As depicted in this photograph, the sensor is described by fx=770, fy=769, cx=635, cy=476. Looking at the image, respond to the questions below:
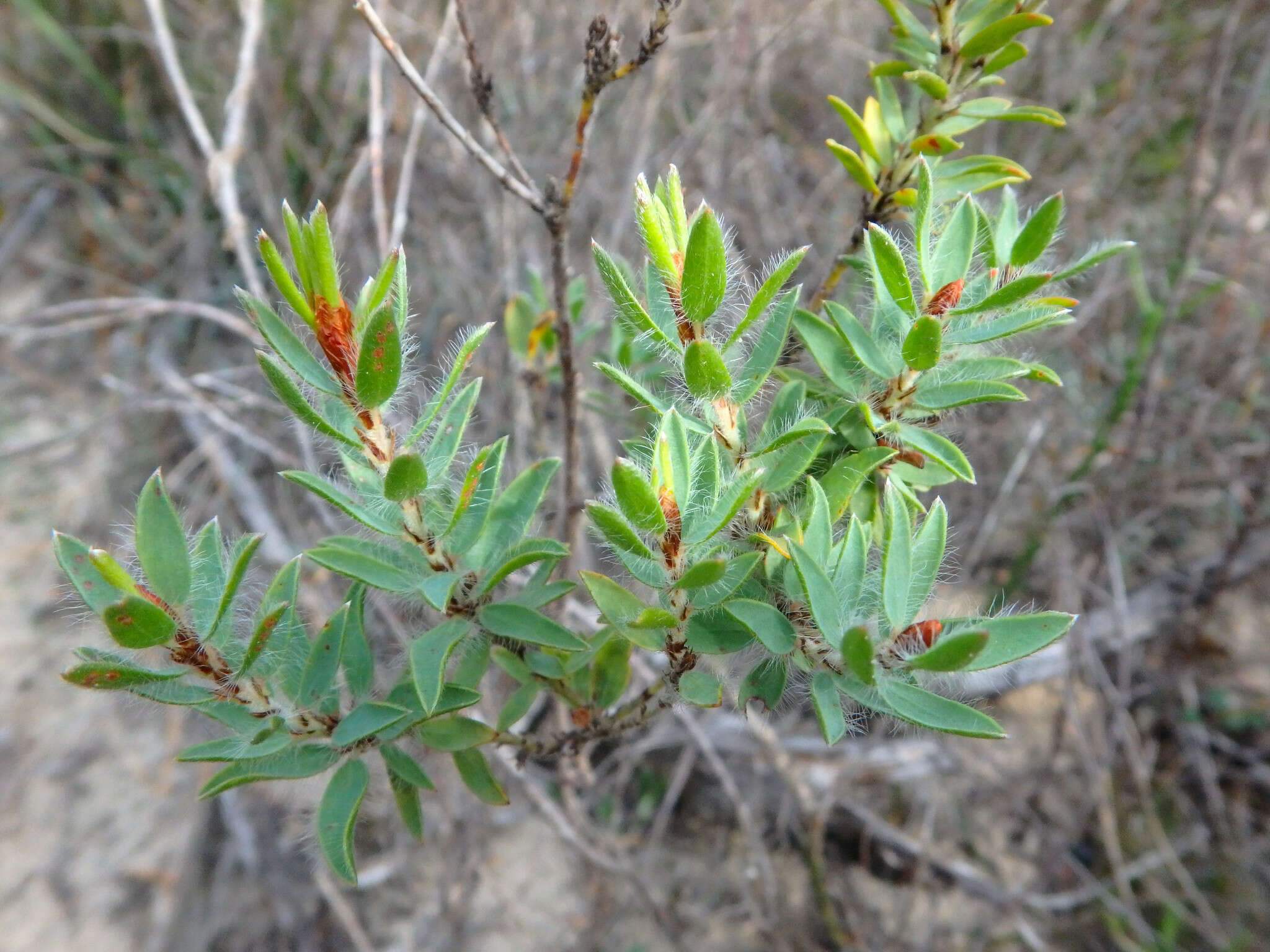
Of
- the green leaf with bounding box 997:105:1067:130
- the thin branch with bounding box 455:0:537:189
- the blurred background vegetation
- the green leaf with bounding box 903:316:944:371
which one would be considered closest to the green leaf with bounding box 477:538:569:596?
the green leaf with bounding box 903:316:944:371

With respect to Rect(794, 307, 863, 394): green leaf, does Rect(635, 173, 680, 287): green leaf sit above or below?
above

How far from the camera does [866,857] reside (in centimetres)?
220

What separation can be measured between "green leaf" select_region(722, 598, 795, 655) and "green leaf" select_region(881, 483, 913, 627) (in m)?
0.08

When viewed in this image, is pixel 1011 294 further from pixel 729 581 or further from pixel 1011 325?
pixel 729 581

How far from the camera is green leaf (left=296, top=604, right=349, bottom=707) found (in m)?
0.70

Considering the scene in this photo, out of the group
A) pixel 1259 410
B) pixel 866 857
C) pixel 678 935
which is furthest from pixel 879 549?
pixel 1259 410

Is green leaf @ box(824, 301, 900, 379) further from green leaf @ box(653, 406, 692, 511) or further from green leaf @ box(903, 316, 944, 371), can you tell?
green leaf @ box(653, 406, 692, 511)

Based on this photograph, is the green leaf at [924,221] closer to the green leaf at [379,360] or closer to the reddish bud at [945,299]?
the reddish bud at [945,299]

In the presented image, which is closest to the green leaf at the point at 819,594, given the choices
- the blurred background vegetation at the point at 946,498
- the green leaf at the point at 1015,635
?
the green leaf at the point at 1015,635

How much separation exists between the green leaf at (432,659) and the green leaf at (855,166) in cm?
57

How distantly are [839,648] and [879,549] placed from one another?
0.53ft

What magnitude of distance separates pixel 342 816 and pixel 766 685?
0.39 m

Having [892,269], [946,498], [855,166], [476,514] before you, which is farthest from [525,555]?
[946,498]

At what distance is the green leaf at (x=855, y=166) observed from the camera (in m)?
0.73
